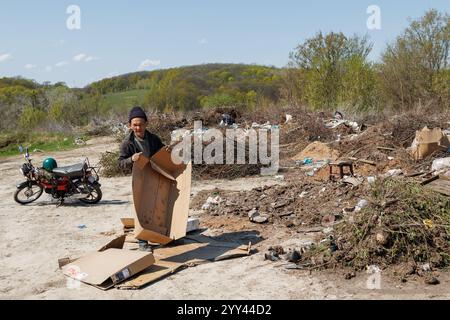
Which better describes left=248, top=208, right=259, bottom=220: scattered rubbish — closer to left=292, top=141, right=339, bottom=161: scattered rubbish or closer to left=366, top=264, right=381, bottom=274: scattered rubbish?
left=366, top=264, right=381, bottom=274: scattered rubbish

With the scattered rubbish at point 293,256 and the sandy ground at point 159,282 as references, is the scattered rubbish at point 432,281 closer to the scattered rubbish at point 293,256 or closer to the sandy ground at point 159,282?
the sandy ground at point 159,282

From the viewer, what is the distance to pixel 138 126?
222 inches

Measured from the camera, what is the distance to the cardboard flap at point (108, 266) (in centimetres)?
472

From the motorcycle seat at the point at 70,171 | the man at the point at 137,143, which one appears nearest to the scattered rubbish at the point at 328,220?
the man at the point at 137,143

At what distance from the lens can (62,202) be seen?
8.84 metres

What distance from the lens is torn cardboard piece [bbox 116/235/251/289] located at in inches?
190

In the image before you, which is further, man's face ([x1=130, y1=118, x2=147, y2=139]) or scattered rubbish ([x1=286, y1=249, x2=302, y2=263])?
man's face ([x1=130, y1=118, x2=147, y2=139])

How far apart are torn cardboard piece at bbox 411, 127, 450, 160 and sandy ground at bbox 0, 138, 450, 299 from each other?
17.0 ft

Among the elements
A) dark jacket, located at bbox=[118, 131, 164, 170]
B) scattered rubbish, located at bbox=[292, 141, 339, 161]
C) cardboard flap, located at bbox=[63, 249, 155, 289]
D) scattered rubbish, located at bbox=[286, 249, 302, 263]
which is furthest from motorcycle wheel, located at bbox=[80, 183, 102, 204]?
scattered rubbish, located at bbox=[292, 141, 339, 161]

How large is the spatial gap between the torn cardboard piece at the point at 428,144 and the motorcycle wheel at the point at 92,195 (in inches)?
264

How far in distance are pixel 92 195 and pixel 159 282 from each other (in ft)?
14.9

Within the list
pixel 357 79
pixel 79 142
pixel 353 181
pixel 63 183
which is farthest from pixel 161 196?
pixel 357 79

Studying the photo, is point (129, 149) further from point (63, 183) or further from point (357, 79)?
point (357, 79)

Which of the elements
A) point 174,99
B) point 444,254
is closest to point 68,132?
point 174,99
